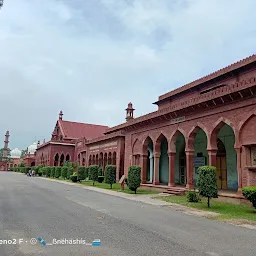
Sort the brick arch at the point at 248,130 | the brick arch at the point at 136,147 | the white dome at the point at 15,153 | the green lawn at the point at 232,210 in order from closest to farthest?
the green lawn at the point at 232,210
the brick arch at the point at 248,130
the brick arch at the point at 136,147
the white dome at the point at 15,153

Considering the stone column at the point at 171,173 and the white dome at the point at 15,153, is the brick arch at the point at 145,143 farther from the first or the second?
the white dome at the point at 15,153

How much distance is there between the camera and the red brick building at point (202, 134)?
12.7 metres

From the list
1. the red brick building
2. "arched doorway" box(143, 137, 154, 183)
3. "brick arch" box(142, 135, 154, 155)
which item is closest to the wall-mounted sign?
the red brick building

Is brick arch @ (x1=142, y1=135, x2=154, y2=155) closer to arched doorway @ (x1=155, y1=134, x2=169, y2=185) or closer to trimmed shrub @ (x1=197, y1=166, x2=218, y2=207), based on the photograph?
arched doorway @ (x1=155, y1=134, x2=169, y2=185)

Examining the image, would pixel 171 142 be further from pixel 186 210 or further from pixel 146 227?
pixel 146 227

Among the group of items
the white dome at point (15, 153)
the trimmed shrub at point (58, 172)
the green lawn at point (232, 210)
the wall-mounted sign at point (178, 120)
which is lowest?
the green lawn at point (232, 210)

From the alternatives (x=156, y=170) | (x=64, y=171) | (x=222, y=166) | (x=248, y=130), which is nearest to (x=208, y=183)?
(x=248, y=130)

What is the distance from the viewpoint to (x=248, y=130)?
12555mm

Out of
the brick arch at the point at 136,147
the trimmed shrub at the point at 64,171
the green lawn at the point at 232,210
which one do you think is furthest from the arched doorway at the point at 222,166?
the trimmed shrub at the point at 64,171

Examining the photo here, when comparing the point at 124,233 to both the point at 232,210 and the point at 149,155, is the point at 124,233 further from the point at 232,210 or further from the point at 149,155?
the point at 149,155

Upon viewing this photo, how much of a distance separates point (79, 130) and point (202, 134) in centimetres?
3569

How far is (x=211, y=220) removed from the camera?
28.9 ft

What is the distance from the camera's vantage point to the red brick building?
1268 cm

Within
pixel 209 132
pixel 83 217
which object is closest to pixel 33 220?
pixel 83 217
